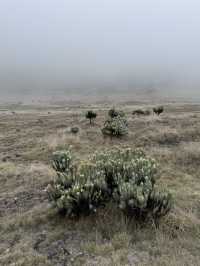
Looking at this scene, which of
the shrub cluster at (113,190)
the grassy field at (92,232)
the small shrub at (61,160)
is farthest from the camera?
the small shrub at (61,160)

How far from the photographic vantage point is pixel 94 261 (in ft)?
14.4

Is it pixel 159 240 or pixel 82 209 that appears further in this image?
pixel 82 209

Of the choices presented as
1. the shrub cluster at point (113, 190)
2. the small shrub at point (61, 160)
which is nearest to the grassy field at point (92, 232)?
the shrub cluster at point (113, 190)

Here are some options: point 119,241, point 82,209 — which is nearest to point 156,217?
point 119,241

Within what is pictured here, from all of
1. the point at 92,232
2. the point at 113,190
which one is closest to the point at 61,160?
the point at 113,190

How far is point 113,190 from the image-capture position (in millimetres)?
6195

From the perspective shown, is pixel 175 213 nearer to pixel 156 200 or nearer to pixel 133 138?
pixel 156 200

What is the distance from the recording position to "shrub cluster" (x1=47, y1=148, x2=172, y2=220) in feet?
17.4

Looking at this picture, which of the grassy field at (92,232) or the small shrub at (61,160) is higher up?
the small shrub at (61,160)

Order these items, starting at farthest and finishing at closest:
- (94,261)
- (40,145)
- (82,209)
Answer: (40,145)
(82,209)
(94,261)

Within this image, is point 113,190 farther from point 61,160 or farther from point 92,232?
point 61,160

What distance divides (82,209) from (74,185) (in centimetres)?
51

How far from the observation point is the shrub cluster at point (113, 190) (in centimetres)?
529

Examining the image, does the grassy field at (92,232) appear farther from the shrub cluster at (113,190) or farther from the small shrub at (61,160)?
the small shrub at (61,160)
